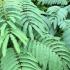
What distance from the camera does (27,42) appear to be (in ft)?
10.2

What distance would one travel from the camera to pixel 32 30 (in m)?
3.28

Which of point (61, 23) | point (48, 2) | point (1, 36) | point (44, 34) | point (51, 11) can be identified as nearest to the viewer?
point (1, 36)

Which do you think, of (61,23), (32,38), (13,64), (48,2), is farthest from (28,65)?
(48,2)

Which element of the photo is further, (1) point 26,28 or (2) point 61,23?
(2) point 61,23

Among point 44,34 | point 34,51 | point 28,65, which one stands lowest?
point 28,65

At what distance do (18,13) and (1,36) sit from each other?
47 cm

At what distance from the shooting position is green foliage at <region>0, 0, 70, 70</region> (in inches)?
114

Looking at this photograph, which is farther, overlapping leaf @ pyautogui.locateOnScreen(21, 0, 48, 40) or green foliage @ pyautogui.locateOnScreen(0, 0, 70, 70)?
overlapping leaf @ pyautogui.locateOnScreen(21, 0, 48, 40)

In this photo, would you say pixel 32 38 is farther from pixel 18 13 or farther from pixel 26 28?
pixel 18 13

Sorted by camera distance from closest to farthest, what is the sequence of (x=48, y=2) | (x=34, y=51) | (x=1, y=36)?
(x=1, y=36)
(x=34, y=51)
(x=48, y=2)

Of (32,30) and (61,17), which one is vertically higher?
(61,17)

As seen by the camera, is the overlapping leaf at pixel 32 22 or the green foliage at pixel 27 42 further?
the overlapping leaf at pixel 32 22

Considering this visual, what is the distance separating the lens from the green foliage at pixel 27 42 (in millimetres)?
2891

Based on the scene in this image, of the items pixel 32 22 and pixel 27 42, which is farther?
pixel 32 22
